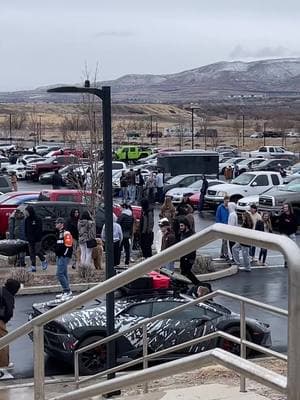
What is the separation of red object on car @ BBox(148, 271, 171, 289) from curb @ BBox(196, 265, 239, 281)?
14.6 feet

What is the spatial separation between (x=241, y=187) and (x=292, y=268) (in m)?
33.6

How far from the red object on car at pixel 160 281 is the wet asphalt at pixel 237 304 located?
50.6 inches

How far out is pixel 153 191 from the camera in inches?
1410

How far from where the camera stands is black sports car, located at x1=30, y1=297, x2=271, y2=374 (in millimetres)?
12375

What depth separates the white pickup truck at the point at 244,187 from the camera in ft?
117

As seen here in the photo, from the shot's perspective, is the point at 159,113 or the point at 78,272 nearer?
the point at 78,272

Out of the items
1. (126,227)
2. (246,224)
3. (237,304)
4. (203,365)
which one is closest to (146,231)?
(126,227)

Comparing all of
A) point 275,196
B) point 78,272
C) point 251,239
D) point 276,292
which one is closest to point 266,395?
point 251,239

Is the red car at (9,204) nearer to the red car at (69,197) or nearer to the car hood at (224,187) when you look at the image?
the red car at (69,197)

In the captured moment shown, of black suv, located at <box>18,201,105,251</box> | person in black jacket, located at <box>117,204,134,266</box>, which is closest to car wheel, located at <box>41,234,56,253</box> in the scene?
black suv, located at <box>18,201,105,251</box>

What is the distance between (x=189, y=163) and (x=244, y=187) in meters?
12.7

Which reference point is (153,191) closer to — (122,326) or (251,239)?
(122,326)

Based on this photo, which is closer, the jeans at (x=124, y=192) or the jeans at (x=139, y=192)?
the jeans at (x=124, y=192)

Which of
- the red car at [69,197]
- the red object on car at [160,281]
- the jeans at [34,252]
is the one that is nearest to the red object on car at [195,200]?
the red car at [69,197]
